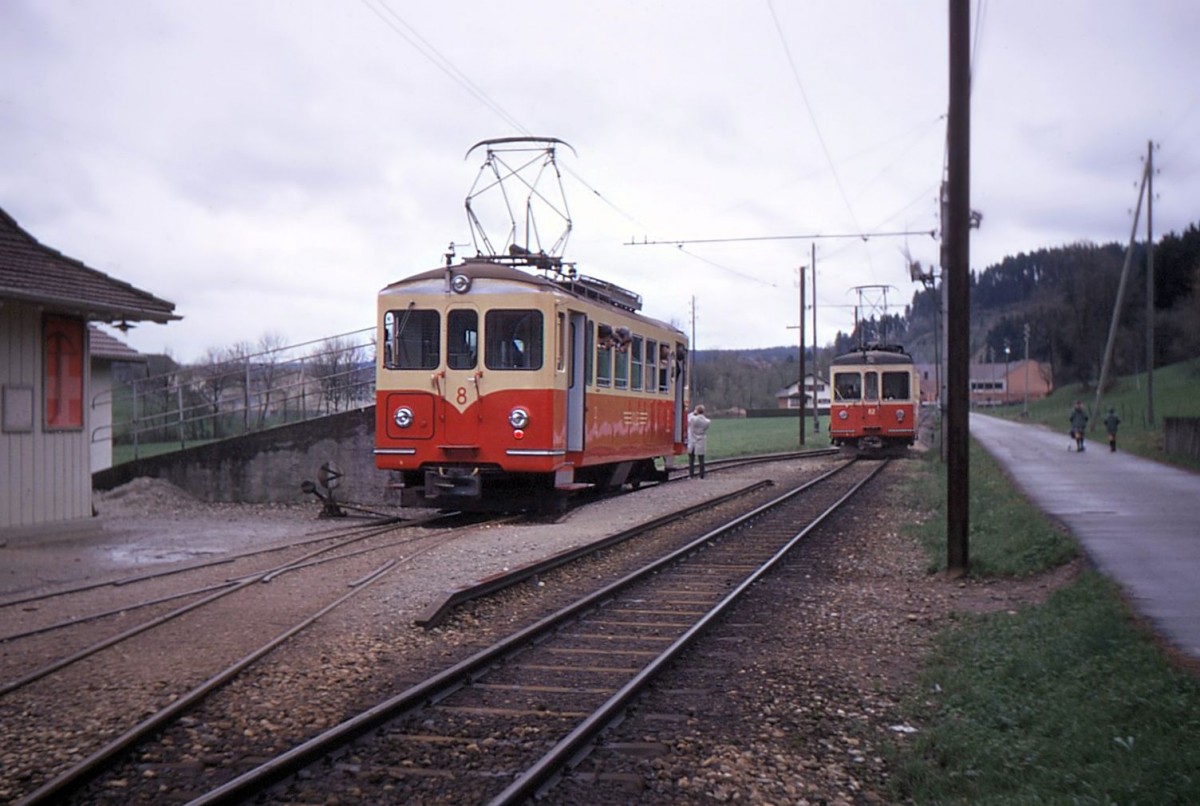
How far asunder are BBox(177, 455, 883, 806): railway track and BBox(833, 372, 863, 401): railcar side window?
2482 centimetres

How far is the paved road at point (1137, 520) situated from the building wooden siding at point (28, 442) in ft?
38.3

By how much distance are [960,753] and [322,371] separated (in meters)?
17.2

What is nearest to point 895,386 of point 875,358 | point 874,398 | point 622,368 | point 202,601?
point 874,398

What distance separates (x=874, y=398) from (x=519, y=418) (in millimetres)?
21600

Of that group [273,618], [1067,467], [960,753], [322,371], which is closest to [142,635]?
[273,618]

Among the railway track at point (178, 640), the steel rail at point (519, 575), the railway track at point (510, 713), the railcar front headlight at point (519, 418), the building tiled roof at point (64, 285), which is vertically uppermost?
the building tiled roof at point (64, 285)

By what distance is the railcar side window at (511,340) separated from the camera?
15172 millimetres

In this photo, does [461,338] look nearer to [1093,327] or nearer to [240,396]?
[240,396]

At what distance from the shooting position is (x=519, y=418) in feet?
49.5

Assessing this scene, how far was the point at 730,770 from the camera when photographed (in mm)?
5371

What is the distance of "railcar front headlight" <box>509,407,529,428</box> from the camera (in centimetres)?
1509

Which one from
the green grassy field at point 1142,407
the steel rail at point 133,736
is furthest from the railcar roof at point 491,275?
the green grassy field at point 1142,407

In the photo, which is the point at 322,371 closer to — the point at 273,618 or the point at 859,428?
the point at 273,618

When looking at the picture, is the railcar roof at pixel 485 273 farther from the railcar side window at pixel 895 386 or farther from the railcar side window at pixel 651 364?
the railcar side window at pixel 895 386
